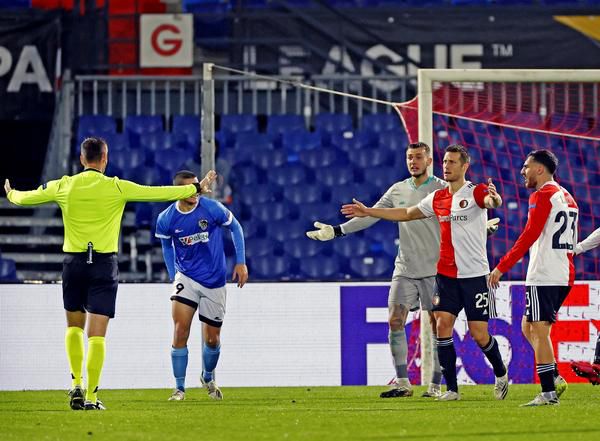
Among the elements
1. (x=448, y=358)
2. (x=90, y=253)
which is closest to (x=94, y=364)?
(x=90, y=253)

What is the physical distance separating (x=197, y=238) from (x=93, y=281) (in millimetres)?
1578

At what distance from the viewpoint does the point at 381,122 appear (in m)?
17.6

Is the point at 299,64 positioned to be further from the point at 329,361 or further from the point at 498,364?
the point at 498,364

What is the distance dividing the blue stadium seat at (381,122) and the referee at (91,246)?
858 cm

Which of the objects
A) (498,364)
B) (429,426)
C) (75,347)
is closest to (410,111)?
(498,364)

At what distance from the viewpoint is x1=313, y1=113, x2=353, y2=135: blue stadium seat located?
17.4m

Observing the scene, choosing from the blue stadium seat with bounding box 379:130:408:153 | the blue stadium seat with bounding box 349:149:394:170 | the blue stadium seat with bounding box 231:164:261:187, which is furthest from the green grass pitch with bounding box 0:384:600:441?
the blue stadium seat with bounding box 379:130:408:153

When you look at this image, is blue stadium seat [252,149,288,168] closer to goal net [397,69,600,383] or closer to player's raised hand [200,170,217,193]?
goal net [397,69,600,383]

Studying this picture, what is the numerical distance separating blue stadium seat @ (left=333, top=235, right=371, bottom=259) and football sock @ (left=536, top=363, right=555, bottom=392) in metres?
7.75

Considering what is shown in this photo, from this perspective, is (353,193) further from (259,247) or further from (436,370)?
(436,370)

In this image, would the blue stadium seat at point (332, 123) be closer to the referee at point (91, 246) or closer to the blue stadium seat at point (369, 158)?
the blue stadium seat at point (369, 158)

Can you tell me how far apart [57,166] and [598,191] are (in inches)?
283

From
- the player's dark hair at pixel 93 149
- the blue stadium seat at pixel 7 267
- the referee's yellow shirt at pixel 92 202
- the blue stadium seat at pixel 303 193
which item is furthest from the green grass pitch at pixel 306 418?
the blue stadium seat at pixel 303 193

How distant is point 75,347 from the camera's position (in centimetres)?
910
